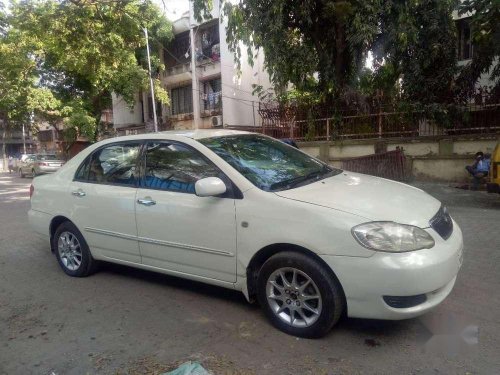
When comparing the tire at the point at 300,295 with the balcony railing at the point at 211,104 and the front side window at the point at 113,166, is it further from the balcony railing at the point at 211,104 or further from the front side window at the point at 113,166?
the balcony railing at the point at 211,104

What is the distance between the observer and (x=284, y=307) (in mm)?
3295

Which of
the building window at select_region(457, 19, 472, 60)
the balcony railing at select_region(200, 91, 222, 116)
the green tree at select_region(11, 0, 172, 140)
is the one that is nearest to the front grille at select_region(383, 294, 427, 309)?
the green tree at select_region(11, 0, 172, 140)

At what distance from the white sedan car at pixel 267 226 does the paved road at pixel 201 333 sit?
0.26 meters

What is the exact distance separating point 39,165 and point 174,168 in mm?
23142

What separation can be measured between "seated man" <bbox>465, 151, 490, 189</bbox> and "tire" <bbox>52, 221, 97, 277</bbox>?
363 inches

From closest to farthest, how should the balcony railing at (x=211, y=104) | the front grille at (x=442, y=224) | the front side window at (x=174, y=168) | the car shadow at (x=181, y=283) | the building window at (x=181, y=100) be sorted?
the front grille at (x=442, y=224) < the front side window at (x=174, y=168) < the car shadow at (x=181, y=283) < the balcony railing at (x=211, y=104) < the building window at (x=181, y=100)

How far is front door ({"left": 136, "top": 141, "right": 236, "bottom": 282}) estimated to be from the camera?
11.4ft

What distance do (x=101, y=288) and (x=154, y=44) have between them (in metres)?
21.8

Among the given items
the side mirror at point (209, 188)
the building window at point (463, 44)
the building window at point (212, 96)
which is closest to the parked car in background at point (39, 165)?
the building window at point (212, 96)

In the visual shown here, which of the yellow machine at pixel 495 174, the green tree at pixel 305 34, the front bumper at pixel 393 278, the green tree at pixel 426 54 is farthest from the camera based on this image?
the green tree at pixel 426 54

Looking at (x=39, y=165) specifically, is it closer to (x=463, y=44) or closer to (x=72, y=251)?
(x=463, y=44)

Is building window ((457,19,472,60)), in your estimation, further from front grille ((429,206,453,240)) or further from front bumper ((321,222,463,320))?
front bumper ((321,222,463,320))

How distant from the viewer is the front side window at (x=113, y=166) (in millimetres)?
4238

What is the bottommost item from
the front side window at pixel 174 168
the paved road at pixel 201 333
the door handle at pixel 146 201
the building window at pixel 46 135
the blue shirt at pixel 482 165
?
the paved road at pixel 201 333
